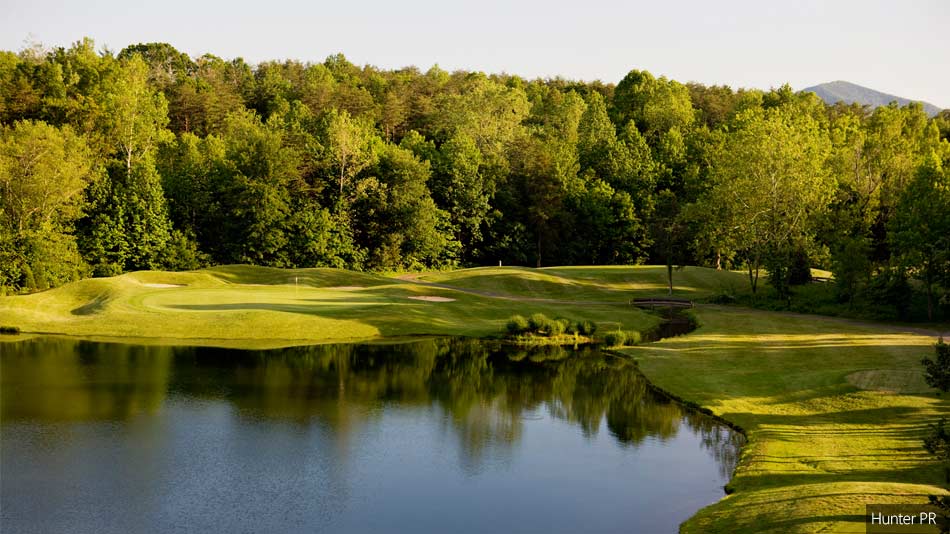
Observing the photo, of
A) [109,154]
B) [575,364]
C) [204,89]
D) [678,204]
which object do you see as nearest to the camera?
[575,364]

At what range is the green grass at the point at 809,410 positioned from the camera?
68.0 feet

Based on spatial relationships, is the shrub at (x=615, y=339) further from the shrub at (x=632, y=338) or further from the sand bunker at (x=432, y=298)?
the sand bunker at (x=432, y=298)

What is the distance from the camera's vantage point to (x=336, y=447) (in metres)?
28.0

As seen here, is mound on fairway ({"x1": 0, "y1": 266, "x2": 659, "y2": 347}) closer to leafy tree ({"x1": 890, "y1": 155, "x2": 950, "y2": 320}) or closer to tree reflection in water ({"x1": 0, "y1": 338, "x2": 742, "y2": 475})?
tree reflection in water ({"x1": 0, "y1": 338, "x2": 742, "y2": 475})

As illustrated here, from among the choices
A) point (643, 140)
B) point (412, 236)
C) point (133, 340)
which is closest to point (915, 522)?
point (133, 340)

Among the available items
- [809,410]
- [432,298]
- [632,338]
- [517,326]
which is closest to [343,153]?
[432,298]

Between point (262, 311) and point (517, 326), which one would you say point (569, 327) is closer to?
point (517, 326)

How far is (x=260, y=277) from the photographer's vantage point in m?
72.2

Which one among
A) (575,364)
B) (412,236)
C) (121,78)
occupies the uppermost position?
(121,78)

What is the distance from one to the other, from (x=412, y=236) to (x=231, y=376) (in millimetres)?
54885

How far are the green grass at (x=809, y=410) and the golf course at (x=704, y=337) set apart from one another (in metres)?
0.07

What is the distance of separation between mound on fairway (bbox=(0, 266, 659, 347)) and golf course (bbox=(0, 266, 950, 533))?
155mm

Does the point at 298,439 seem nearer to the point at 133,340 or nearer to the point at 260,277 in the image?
the point at 133,340

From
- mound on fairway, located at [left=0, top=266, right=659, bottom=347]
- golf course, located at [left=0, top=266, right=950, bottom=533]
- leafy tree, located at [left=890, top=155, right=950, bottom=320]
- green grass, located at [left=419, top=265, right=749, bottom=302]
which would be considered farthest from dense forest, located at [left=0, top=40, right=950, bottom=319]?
mound on fairway, located at [left=0, top=266, right=659, bottom=347]
